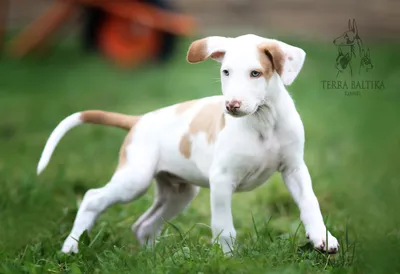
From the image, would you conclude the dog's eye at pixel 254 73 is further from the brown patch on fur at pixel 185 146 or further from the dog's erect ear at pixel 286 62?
the brown patch on fur at pixel 185 146

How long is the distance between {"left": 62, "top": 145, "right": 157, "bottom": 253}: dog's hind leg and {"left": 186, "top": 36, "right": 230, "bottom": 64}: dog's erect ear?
2.44ft

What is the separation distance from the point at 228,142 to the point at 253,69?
445mm

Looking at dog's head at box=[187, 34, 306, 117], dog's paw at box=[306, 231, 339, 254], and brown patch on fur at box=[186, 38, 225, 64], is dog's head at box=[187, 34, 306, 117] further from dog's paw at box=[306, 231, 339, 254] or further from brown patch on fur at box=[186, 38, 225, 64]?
dog's paw at box=[306, 231, 339, 254]

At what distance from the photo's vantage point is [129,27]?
11977 mm

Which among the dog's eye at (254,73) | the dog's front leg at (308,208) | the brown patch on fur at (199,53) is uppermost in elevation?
the brown patch on fur at (199,53)

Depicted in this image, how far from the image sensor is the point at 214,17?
47.0ft

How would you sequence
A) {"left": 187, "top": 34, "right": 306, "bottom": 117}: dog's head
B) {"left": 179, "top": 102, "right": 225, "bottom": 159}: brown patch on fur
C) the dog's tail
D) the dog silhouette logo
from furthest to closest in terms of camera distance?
the dog silhouette logo, the dog's tail, {"left": 179, "top": 102, "right": 225, "bottom": 159}: brown patch on fur, {"left": 187, "top": 34, "right": 306, "bottom": 117}: dog's head

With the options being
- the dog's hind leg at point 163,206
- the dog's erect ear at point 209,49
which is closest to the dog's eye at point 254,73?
the dog's erect ear at point 209,49

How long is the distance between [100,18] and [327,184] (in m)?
7.05

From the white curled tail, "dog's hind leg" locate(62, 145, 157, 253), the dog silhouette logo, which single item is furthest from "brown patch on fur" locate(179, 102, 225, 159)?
the dog silhouette logo

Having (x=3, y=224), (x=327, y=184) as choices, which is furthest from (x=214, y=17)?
(x=3, y=224)

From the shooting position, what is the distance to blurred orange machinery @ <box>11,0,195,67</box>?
1175 centimetres

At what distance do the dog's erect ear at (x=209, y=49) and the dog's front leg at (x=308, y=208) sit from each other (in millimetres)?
679

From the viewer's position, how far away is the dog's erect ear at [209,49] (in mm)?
4035
